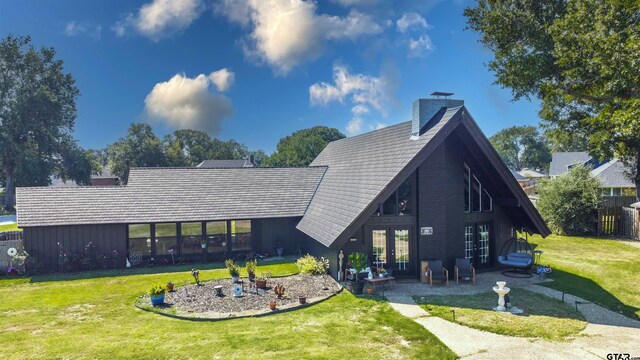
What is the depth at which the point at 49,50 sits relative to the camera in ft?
173

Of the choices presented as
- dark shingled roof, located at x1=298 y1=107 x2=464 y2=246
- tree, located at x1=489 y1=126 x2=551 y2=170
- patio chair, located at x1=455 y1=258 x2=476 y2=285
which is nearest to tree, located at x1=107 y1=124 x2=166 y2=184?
dark shingled roof, located at x1=298 y1=107 x2=464 y2=246

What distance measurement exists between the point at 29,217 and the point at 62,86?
150 feet

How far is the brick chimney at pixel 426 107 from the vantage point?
52.0 ft

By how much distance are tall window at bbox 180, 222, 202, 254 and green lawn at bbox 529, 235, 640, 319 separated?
54.8ft

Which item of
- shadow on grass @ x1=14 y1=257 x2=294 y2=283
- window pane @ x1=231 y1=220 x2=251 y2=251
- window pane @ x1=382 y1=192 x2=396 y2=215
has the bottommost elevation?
shadow on grass @ x1=14 y1=257 x2=294 y2=283

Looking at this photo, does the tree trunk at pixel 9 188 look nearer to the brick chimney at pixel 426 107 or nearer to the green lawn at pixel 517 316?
the brick chimney at pixel 426 107

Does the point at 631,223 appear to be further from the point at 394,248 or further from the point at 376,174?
the point at 376,174

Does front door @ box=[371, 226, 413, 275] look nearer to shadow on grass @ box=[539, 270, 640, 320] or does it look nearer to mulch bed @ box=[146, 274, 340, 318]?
mulch bed @ box=[146, 274, 340, 318]

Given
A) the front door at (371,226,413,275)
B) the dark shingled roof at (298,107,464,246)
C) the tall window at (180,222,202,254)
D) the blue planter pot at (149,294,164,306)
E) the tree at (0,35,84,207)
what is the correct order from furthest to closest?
the tree at (0,35,84,207) < the tall window at (180,222,202,254) < the front door at (371,226,413,275) < the dark shingled roof at (298,107,464,246) < the blue planter pot at (149,294,164,306)

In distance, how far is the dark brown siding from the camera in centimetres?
1783

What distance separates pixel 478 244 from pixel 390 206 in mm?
4657

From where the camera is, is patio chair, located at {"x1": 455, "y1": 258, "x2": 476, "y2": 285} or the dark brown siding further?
the dark brown siding

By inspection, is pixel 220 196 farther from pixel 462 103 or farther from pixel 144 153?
pixel 144 153

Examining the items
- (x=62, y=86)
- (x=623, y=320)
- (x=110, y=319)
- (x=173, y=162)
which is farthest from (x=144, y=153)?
(x=623, y=320)
